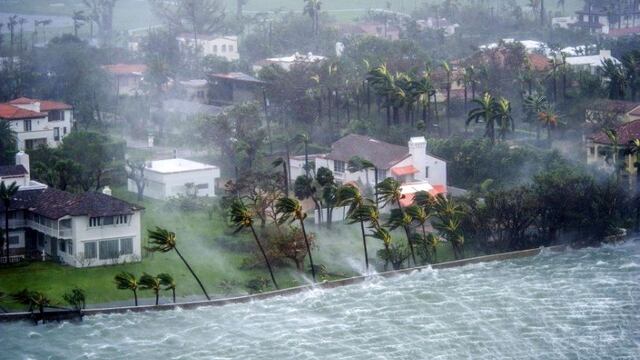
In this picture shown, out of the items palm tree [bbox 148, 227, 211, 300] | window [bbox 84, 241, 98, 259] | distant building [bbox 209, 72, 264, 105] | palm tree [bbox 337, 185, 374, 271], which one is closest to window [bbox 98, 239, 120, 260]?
window [bbox 84, 241, 98, 259]

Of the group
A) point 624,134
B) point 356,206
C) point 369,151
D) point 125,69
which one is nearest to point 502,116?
point 624,134

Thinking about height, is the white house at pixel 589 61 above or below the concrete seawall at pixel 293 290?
above

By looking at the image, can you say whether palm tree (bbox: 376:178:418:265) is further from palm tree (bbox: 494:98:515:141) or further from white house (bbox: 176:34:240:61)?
white house (bbox: 176:34:240:61)

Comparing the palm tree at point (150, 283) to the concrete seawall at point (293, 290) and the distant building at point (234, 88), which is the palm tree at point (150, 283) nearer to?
the concrete seawall at point (293, 290)

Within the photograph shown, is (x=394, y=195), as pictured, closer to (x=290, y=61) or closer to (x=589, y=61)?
(x=589, y=61)

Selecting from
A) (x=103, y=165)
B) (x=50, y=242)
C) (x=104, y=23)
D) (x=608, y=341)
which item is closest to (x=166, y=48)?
(x=104, y=23)

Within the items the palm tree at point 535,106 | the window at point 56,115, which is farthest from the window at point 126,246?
the palm tree at point 535,106
